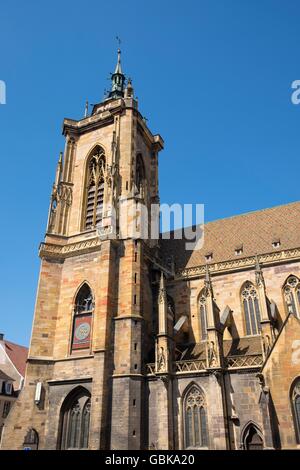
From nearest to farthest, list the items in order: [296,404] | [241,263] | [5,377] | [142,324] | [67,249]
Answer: [296,404] → [142,324] → [241,263] → [67,249] → [5,377]

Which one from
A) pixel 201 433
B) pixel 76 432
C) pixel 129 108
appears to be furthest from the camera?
pixel 129 108

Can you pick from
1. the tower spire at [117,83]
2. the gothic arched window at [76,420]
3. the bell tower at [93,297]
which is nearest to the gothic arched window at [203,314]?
the bell tower at [93,297]

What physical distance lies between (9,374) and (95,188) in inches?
769

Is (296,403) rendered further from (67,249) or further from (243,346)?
(67,249)

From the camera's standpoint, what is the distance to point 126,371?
1827cm

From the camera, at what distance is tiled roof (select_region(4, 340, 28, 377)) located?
3642 centimetres

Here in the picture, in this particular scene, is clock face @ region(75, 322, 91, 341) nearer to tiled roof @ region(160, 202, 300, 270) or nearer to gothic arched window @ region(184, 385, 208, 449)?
gothic arched window @ region(184, 385, 208, 449)

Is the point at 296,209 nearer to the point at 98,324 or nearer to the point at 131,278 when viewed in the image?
the point at 131,278

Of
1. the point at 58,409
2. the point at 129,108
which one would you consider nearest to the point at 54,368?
the point at 58,409

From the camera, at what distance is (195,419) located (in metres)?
17.6

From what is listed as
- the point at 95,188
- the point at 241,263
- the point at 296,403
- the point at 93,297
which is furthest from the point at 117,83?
the point at 296,403

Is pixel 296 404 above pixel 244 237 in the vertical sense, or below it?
below

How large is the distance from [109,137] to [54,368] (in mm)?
14316

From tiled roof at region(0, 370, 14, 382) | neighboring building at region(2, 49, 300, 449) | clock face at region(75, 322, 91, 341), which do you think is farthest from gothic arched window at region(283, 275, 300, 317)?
tiled roof at region(0, 370, 14, 382)
